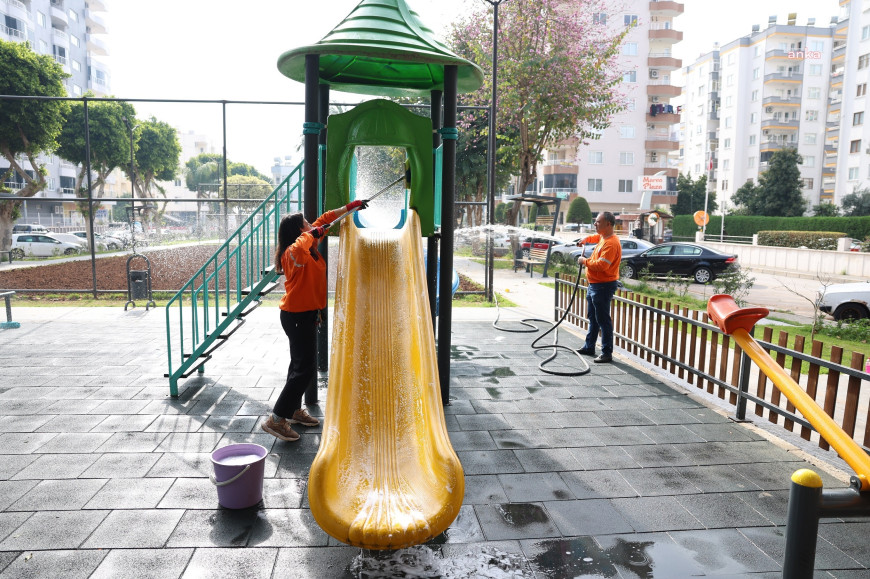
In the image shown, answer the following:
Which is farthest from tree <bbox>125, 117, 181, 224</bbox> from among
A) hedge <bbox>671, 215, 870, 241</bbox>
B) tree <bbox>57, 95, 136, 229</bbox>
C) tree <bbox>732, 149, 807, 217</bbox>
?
tree <bbox>732, 149, 807, 217</bbox>

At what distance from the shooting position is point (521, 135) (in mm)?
19422

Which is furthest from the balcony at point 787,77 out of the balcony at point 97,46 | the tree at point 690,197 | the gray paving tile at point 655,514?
the balcony at point 97,46

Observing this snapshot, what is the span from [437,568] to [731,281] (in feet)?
38.1

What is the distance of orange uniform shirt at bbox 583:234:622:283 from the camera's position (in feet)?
23.1

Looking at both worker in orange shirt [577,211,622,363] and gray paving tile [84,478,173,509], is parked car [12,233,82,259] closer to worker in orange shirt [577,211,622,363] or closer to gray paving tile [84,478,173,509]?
gray paving tile [84,478,173,509]

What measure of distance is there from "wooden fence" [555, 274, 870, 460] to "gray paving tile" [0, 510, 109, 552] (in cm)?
506

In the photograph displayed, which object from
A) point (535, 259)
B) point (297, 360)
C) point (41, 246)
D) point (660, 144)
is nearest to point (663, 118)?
point (660, 144)

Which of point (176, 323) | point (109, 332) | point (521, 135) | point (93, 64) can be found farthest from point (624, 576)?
point (93, 64)

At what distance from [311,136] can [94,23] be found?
64.6 m

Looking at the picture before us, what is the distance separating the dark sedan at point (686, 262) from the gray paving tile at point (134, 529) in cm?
1744

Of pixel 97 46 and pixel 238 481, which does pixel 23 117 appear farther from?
pixel 97 46

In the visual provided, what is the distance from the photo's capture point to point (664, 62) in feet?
175

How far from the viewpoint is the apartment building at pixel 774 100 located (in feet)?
188

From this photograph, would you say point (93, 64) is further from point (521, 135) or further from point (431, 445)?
point (431, 445)
